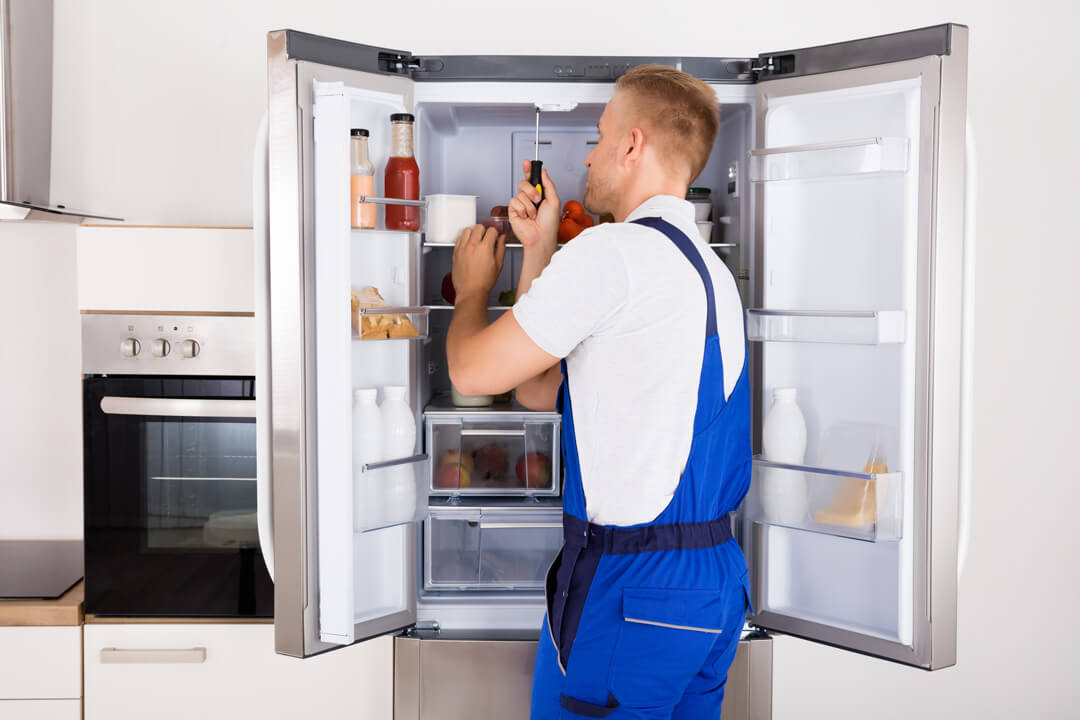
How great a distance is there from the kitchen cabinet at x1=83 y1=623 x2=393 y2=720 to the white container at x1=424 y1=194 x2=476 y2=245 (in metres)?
1.00

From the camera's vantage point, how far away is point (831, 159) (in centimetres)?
155

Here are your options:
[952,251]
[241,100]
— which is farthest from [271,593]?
[952,251]

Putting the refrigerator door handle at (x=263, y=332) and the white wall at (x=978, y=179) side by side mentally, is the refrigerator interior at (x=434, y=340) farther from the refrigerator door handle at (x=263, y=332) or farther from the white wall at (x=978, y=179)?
the white wall at (x=978, y=179)

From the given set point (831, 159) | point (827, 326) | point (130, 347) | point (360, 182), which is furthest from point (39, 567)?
point (831, 159)

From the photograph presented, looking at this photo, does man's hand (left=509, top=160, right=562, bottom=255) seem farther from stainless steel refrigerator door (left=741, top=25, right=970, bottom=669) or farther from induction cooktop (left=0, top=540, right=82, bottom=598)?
induction cooktop (left=0, top=540, right=82, bottom=598)

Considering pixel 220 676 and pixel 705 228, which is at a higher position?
pixel 705 228

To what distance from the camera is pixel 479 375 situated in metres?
1.37

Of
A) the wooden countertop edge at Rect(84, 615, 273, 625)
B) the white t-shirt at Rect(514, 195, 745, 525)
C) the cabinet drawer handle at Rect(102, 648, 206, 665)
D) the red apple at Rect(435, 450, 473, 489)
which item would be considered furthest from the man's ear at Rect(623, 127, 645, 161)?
the cabinet drawer handle at Rect(102, 648, 206, 665)

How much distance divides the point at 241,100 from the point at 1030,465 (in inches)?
102

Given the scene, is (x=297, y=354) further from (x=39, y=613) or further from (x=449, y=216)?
(x=39, y=613)

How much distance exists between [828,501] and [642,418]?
580 millimetres

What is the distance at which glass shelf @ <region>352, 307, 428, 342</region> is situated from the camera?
155 cm

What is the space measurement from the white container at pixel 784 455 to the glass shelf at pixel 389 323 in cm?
78

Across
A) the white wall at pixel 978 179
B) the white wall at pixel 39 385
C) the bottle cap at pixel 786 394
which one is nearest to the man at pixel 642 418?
the bottle cap at pixel 786 394
